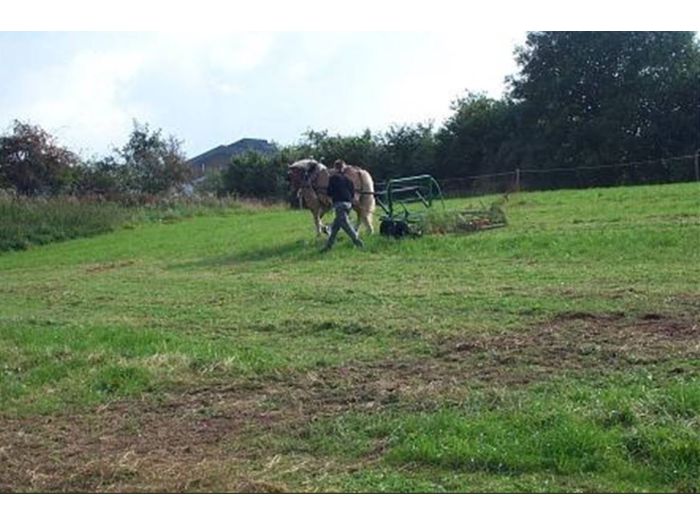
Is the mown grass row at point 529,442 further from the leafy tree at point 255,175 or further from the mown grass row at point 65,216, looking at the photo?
the leafy tree at point 255,175

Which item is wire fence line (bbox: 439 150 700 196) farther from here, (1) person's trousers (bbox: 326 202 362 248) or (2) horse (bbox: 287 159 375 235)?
(1) person's trousers (bbox: 326 202 362 248)

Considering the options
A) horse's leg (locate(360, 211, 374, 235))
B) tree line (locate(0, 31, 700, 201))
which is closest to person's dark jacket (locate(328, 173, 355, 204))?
horse's leg (locate(360, 211, 374, 235))

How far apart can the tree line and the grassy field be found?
27.2 m

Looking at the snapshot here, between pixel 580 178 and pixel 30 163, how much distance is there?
2610 cm

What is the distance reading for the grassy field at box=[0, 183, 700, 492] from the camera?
5328 millimetres

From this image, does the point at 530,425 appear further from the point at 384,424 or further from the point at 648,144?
the point at 648,144

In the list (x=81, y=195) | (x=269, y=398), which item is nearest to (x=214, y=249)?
(x=269, y=398)

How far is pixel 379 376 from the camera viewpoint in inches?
297

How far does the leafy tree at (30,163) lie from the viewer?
1718 inches

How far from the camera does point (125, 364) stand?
8.42m

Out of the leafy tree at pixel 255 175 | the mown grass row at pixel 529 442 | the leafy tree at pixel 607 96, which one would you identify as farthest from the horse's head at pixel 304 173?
the leafy tree at pixel 255 175

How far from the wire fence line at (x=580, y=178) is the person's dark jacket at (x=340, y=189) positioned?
1803 centimetres

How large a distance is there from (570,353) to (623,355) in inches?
18.0

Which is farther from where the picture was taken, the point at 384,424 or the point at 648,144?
the point at 648,144
